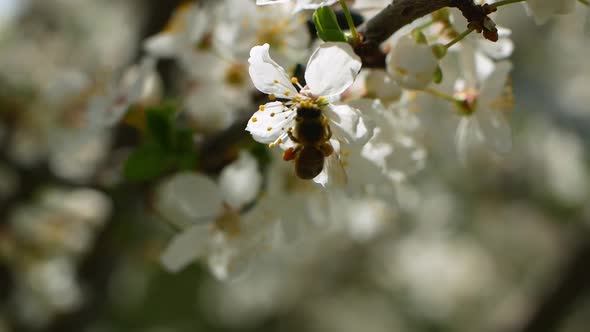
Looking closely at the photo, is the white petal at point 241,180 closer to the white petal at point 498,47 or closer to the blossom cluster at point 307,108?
the blossom cluster at point 307,108

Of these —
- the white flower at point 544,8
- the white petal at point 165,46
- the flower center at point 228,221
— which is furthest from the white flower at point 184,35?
the white flower at point 544,8

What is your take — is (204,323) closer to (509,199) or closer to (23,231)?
(509,199)

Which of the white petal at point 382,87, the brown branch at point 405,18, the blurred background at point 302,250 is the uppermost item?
the brown branch at point 405,18

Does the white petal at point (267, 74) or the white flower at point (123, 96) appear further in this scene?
the white flower at point (123, 96)

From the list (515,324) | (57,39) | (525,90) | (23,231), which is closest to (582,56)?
(525,90)

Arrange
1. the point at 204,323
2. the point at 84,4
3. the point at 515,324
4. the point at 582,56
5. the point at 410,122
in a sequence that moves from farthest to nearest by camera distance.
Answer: the point at 204,323 < the point at 84,4 < the point at 582,56 < the point at 515,324 < the point at 410,122

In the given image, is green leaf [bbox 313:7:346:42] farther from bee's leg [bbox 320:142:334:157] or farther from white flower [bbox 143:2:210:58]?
white flower [bbox 143:2:210:58]

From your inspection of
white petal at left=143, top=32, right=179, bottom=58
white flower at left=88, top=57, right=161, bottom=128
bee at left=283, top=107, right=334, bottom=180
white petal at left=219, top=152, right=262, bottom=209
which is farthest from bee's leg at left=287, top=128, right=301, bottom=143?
white petal at left=143, top=32, right=179, bottom=58
